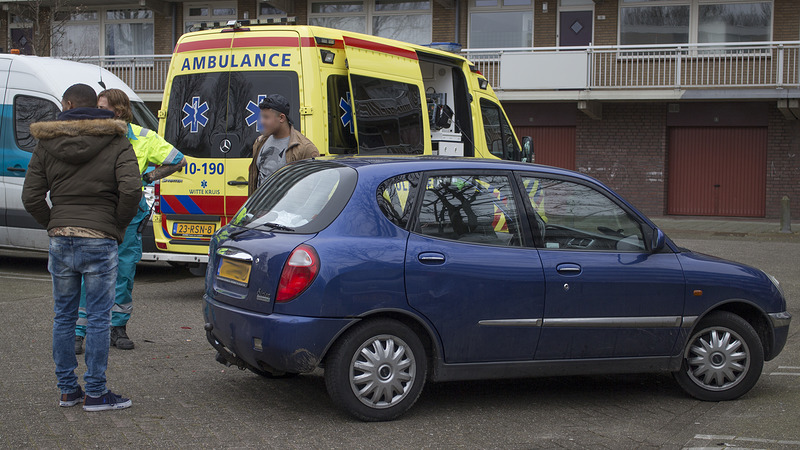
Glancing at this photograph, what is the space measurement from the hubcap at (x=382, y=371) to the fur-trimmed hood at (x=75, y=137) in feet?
6.00

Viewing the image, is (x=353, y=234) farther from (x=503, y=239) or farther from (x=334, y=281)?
(x=503, y=239)

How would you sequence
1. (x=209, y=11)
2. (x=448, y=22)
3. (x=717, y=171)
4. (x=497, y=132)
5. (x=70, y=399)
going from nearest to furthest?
(x=70, y=399), (x=497, y=132), (x=717, y=171), (x=448, y=22), (x=209, y=11)

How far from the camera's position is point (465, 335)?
198 inches

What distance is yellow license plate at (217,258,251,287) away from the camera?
4.94 meters

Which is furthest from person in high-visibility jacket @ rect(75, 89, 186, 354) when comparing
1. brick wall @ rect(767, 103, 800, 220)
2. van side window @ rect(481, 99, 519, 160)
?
brick wall @ rect(767, 103, 800, 220)

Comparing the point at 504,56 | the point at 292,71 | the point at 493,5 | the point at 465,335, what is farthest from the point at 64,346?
the point at 493,5

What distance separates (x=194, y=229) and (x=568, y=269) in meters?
Result: 4.58

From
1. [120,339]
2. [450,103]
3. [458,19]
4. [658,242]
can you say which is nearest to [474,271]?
[658,242]

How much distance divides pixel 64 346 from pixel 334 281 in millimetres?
1592

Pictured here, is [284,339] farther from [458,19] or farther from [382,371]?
[458,19]

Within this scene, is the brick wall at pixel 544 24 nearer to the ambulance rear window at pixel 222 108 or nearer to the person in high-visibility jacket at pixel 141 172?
the ambulance rear window at pixel 222 108

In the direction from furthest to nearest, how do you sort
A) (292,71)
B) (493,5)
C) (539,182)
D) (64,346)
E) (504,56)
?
(493,5) < (504,56) < (292,71) < (539,182) < (64,346)

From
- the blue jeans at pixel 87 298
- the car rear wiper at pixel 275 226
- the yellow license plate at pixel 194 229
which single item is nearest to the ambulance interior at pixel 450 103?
the yellow license plate at pixel 194 229

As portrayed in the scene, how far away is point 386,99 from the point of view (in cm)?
895
